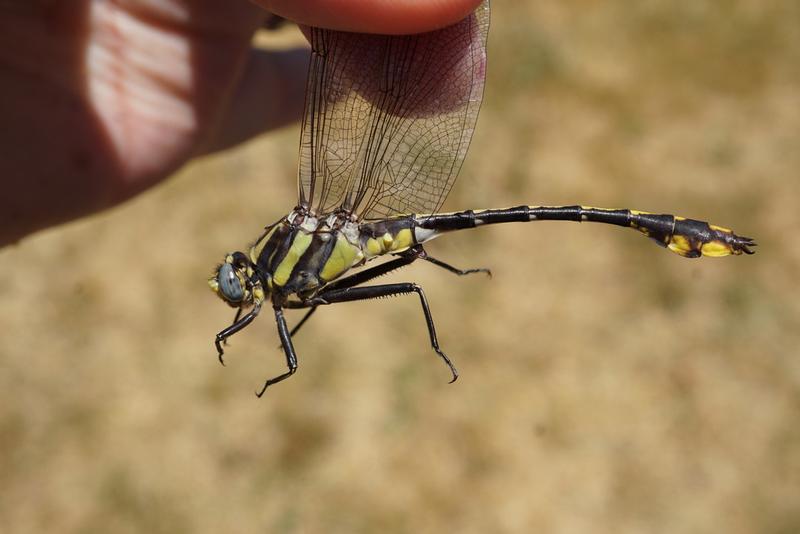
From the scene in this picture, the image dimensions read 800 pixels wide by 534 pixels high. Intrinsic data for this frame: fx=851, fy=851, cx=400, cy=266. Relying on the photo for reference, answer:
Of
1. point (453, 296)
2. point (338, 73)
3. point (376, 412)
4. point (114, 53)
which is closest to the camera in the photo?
point (338, 73)

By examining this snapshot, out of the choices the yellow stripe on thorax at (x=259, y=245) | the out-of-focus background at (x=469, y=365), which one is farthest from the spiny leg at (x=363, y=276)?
the out-of-focus background at (x=469, y=365)

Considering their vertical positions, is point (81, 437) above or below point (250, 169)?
below

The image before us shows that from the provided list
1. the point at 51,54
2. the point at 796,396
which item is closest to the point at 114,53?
the point at 51,54

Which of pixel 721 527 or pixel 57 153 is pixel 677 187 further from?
pixel 57 153

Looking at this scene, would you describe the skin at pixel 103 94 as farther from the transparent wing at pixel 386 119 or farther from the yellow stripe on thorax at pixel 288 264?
the yellow stripe on thorax at pixel 288 264

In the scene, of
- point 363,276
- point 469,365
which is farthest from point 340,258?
point 469,365

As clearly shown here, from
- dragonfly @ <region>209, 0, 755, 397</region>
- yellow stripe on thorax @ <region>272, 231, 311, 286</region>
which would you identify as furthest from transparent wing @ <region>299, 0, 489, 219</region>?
yellow stripe on thorax @ <region>272, 231, 311, 286</region>
